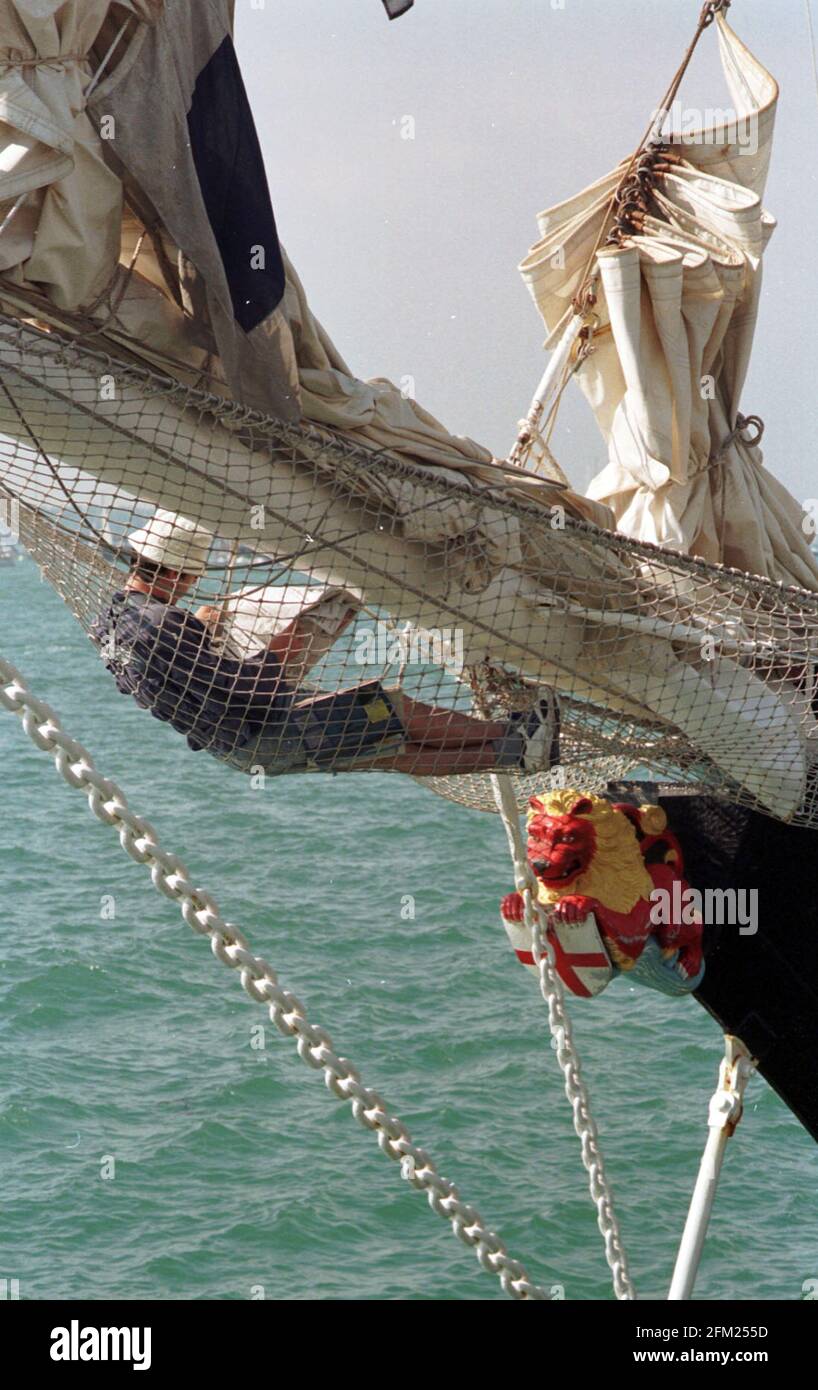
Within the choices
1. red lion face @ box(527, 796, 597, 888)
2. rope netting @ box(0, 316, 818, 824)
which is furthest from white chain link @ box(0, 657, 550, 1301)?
red lion face @ box(527, 796, 597, 888)

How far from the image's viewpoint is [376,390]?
285 cm

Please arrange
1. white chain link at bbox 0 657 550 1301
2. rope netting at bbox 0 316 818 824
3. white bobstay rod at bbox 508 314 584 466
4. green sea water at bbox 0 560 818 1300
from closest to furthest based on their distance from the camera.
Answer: white chain link at bbox 0 657 550 1301 → rope netting at bbox 0 316 818 824 → white bobstay rod at bbox 508 314 584 466 → green sea water at bbox 0 560 818 1300

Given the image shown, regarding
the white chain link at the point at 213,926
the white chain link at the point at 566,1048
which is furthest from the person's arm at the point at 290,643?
the white chain link at the point at 566,1048

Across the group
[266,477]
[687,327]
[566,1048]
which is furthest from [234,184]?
[566,1048]

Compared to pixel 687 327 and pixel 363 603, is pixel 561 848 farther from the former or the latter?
pixel 687 327

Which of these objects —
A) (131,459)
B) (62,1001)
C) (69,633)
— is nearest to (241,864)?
(62,1001)

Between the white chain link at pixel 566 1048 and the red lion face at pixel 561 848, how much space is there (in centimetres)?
5

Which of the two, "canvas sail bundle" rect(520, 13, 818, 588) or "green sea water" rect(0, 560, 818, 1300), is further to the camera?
"green sea water" rect(0, 560, 818, 1300)

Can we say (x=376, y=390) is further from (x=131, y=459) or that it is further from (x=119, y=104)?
(x=119, y=104)

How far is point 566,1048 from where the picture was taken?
142 inches

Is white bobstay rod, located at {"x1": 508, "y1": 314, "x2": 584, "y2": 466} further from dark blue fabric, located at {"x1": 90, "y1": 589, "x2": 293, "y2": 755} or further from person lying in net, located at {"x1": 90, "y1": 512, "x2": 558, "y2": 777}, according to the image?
dark blue fabric, located at {"x1": 90, "y1": 589, "x2": 293, "y2": 755}

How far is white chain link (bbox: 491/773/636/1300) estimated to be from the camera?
11.3ft

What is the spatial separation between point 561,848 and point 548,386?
123cm

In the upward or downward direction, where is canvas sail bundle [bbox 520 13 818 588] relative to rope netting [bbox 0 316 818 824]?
upward
